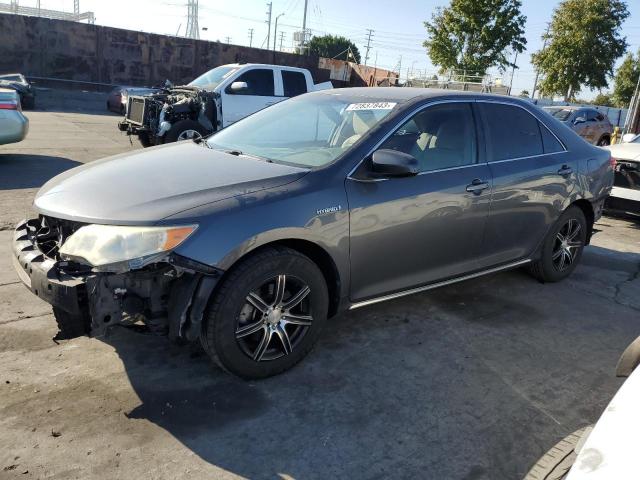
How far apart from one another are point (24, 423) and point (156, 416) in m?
0.64

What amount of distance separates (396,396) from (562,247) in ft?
9.35

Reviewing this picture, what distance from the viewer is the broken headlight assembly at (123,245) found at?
2.67 m

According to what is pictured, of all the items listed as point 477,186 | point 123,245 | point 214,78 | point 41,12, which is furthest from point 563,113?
point 41,12

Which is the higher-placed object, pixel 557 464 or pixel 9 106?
pixel 9 106

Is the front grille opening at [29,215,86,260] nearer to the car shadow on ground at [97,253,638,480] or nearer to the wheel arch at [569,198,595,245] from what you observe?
the car shadow on ground at [97,253,638,480]

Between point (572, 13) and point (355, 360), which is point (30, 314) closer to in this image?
point (355, 360)

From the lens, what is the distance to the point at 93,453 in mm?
2535

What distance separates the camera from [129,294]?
2730 mm


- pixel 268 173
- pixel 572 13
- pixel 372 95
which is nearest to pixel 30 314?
pixel 268 173

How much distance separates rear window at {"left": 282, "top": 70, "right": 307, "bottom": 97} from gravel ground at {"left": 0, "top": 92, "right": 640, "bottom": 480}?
8790 mm

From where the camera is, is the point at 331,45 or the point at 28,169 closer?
the point at 28,169

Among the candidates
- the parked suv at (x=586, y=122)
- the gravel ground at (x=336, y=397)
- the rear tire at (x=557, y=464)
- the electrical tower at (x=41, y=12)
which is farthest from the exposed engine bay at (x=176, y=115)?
the electrical tower at (x=41, y=12)

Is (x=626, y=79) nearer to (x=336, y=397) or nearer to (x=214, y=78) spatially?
(x=214, y=78)

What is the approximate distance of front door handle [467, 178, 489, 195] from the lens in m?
4.00
